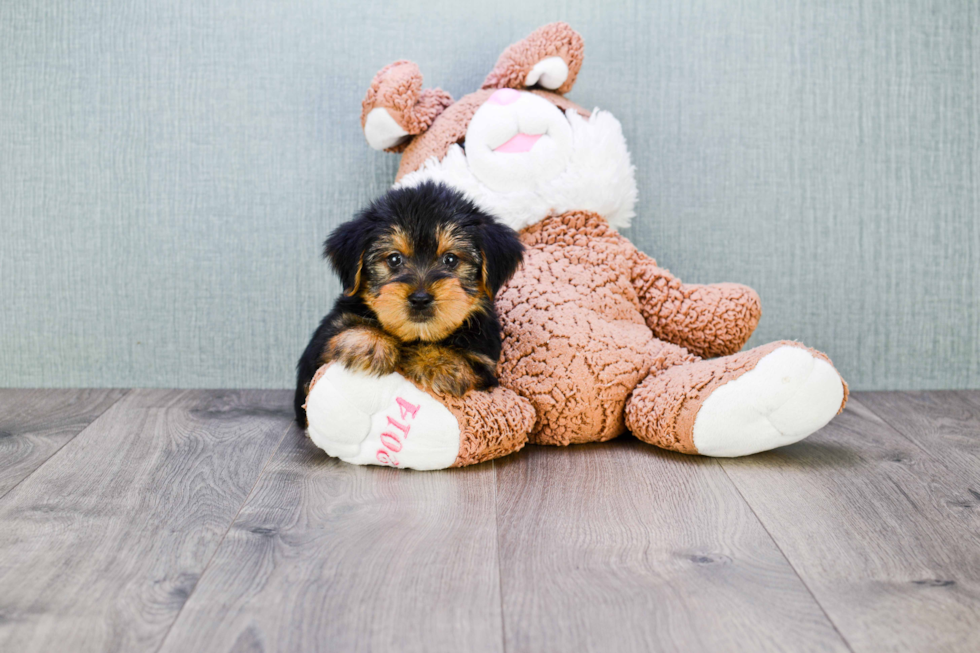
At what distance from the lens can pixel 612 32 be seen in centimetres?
250

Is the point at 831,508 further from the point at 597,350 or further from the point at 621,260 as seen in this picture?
the point at 621,260

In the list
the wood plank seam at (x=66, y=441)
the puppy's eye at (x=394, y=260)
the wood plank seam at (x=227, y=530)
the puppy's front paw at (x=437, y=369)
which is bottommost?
the wood plank seam at (x=227, y=530)

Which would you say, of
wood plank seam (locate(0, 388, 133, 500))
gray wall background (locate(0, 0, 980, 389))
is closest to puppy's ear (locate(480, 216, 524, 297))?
gray wall background (locate(0, 0, 980, 389))

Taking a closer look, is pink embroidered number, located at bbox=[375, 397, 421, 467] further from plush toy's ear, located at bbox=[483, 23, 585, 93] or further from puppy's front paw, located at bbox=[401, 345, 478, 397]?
plush toy's ear, located at bbox=[483, 23, 585, 93]

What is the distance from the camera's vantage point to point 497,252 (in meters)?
1.75

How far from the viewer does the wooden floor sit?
3.71ft

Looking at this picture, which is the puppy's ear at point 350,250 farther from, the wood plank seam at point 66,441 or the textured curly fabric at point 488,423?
the wood plank seam at point 66,441

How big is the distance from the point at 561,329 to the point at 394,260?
516mm

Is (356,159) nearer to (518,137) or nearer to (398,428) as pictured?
(518,137)

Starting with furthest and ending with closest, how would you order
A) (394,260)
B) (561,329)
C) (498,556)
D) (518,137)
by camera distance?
Answer: 1. (518,137)
2. (561,329)
3. (394,260)
4. (498,556)

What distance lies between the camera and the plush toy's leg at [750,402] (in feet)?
5.82

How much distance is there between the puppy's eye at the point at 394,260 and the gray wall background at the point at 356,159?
2.92ft

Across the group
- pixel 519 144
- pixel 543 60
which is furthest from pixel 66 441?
pixel 543 60

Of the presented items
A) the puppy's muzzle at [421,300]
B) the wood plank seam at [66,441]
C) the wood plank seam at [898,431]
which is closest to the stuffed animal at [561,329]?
the puppy's muzzle at [421,300]
